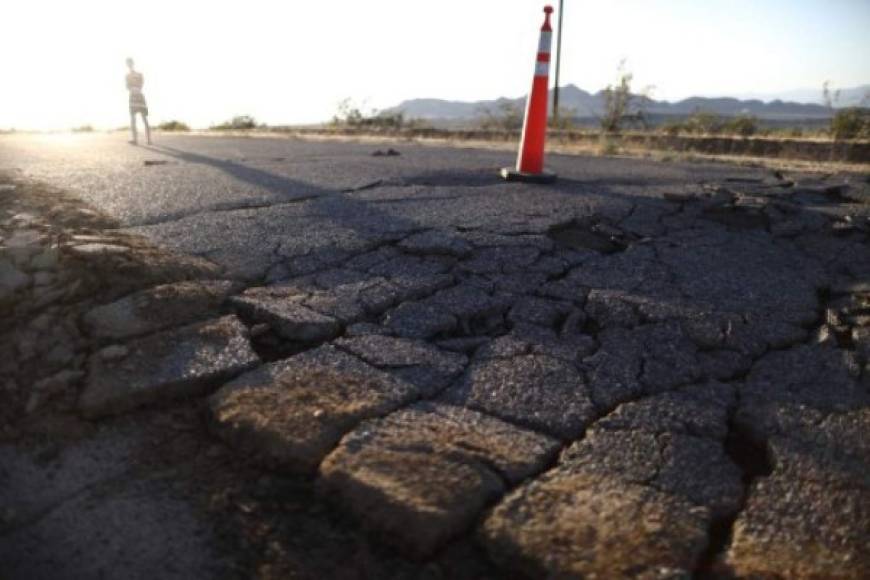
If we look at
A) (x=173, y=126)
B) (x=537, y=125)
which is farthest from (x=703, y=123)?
(x=173, y=126)

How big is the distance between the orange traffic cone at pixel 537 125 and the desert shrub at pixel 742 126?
232 inches

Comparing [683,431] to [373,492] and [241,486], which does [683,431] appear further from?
[241,486]

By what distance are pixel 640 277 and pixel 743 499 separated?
4.44 ft

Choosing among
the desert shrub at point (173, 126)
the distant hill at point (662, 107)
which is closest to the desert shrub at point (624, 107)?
the distant hill at point (662, 107)

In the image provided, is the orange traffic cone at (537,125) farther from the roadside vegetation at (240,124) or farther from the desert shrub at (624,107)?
the roadside vegetation at (240,124)

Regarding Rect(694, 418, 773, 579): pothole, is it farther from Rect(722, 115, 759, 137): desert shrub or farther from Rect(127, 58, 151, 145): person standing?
Rect(722, 115, 759, 137): desert shrub

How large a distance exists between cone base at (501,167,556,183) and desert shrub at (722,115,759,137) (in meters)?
5.99

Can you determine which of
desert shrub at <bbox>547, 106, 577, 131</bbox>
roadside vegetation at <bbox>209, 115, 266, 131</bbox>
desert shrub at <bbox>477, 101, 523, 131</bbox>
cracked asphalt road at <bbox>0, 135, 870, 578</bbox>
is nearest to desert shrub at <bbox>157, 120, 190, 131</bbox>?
roadside vegetation at <bbox>209, 115, 266, 131</bbox>

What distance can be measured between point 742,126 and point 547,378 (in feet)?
30.8

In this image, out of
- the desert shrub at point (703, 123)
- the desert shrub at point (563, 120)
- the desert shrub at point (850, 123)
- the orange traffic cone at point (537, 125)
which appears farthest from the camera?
the desert shrub at point (563, 120)

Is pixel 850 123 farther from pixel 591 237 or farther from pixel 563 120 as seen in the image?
pixel 591 237

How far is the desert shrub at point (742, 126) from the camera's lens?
9.50 m

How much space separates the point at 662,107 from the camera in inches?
3750

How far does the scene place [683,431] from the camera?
1640 millimetres
